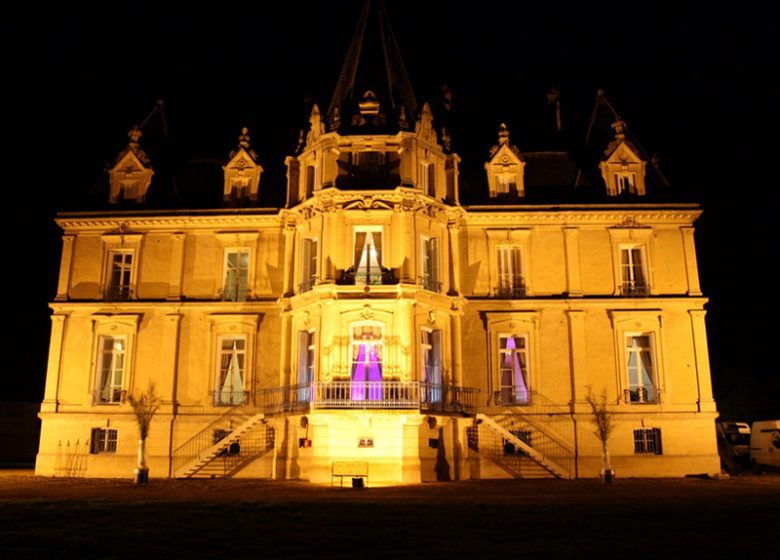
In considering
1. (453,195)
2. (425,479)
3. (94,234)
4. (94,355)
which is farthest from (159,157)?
(425,479)

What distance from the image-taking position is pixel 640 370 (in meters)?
32.8

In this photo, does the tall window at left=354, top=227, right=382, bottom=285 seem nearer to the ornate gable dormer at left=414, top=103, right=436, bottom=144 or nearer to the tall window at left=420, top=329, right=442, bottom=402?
the tall window at left=420, top=329, right=442, bottom=402

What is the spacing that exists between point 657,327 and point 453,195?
1071cm

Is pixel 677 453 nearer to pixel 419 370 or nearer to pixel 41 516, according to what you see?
pixel 419 370

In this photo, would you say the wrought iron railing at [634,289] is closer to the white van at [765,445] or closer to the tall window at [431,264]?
the tall window at [431,264]

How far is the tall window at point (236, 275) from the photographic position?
112 ft

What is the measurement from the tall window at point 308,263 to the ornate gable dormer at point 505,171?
354 inches

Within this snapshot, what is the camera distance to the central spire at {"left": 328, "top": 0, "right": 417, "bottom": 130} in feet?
106

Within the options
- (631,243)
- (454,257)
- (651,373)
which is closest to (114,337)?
(454,257)

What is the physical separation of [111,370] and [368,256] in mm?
13031

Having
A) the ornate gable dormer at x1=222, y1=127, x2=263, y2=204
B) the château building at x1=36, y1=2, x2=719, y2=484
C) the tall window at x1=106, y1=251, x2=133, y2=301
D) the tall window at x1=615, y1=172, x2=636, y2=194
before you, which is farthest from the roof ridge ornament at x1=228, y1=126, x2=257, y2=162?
the tall window at x1=615, y1=172, x2=636, y2=194

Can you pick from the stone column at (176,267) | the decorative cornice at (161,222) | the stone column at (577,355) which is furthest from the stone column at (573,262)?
the stone column at (176,267)

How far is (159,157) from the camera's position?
125ft

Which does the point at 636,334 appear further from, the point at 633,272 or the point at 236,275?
the point at 236,275
